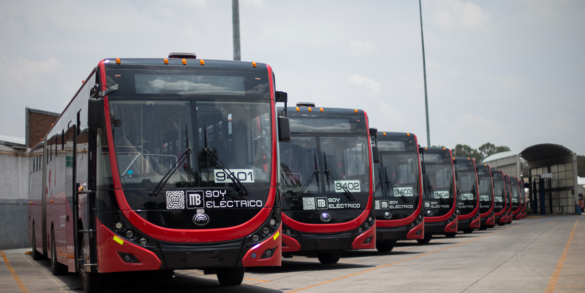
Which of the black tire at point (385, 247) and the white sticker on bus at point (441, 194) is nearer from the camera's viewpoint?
the black tire at point (385, 247)

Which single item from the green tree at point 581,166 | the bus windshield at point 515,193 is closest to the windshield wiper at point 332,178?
the bus windshield at point 515,193

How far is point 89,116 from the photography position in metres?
8.14

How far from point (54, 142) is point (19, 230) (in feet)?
45.1

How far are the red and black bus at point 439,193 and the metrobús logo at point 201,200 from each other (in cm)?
1379

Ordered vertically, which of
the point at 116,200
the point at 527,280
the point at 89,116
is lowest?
the point at 527,280

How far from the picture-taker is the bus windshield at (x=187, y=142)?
831 cm

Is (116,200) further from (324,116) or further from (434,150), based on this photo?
(434,150)

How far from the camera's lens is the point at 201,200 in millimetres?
8297

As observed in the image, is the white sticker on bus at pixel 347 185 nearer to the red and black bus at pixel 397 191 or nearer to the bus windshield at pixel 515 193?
the red and black bus at pixel 397 191

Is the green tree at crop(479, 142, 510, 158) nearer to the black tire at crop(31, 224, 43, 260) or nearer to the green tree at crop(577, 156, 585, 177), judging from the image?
the green tree at crop(577, 156, 585, 177)

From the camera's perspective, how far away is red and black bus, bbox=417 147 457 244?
2209 centimetres

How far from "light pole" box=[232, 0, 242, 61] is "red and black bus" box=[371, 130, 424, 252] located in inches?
155

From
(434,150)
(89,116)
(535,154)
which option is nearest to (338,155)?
(89,116)

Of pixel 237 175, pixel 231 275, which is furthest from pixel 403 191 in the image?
pixel 237 175
